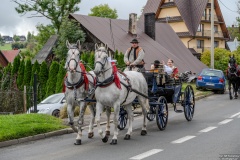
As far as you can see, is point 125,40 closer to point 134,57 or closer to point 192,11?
point 134,57

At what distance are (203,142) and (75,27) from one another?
28.3 meters

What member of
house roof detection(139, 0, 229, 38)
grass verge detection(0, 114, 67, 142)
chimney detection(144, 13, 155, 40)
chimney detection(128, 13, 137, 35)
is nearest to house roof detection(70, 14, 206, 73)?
chimney detection(128, 13, 137, 35)

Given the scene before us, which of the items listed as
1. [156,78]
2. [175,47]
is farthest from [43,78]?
[175,47]

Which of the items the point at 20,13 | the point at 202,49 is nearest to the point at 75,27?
the point at 20,13

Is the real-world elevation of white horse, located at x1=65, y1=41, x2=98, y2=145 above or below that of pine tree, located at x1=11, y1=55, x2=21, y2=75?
below

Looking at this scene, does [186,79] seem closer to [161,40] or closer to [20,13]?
[161,40]

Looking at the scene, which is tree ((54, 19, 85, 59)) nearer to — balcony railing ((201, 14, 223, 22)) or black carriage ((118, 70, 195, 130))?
black carriage ((118, 70, 195, 130))

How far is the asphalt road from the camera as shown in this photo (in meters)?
9.59

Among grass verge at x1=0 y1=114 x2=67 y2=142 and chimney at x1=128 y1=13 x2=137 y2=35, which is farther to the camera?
chimney at x1=128 y1=13 x2=137 y2=35

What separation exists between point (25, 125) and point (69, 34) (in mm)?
25838

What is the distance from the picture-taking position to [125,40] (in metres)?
40.2

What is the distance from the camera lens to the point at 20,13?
5481 centimetres

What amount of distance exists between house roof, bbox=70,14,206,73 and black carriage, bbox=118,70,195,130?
66.9 feet

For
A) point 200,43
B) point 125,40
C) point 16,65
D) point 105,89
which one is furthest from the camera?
point 200,43
